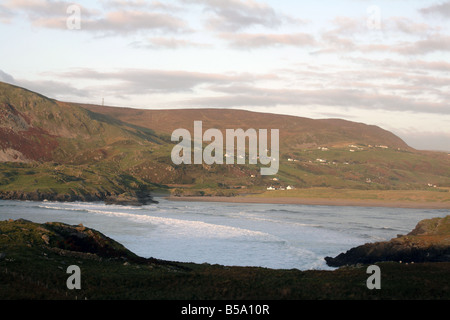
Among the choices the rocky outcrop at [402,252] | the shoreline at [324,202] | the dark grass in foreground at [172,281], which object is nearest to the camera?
the dark grass in foreground at [172,281]

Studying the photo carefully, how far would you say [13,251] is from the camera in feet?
95.5

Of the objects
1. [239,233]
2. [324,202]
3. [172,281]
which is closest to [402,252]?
[239,233]

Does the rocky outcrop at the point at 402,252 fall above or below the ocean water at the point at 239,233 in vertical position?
above

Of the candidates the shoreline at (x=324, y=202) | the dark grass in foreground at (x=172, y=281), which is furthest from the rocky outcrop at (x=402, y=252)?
the shoreline at (x=324, y=202)

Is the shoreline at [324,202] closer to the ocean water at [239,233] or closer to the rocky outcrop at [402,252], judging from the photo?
the ocean water at [239,233]

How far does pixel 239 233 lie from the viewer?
6894 centimetres

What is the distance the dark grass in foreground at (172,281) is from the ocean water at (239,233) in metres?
16.2

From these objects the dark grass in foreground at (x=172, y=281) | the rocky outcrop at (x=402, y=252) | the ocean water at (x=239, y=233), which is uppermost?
the dark grass in foreground at (x=172, y=281)

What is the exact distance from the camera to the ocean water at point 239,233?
50.6 meters
